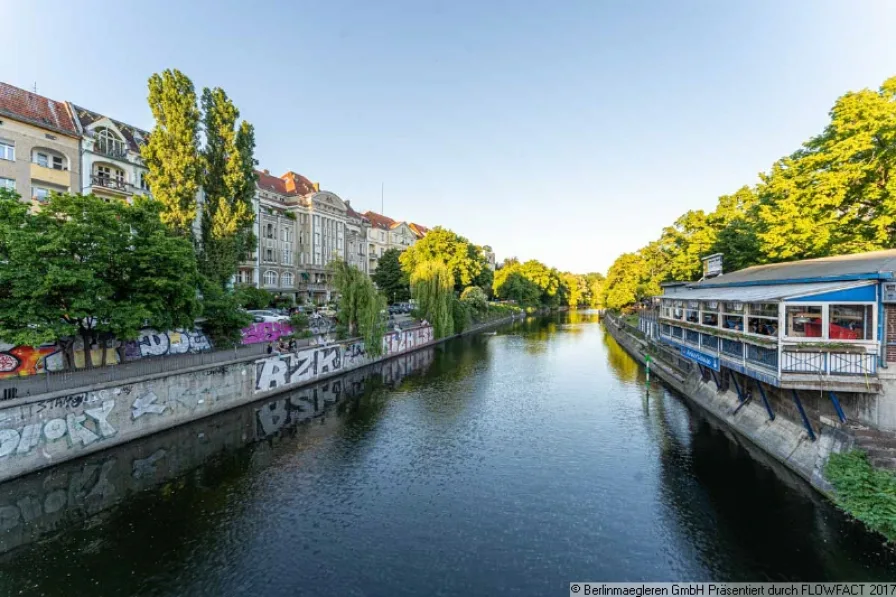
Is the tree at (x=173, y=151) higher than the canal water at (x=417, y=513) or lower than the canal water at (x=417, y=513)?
higher

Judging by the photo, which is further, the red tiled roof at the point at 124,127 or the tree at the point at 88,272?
the red tiled roof at the point at 124,127

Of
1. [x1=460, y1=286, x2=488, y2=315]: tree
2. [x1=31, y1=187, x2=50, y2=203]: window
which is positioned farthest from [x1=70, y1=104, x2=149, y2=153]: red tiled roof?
[x1=460, y1=286, x2=488, y2=315]: tree

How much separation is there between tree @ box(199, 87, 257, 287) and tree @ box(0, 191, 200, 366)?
994cm

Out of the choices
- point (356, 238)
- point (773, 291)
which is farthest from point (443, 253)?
point (773, 291)

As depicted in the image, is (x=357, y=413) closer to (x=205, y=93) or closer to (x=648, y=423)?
(x=648, y=423)

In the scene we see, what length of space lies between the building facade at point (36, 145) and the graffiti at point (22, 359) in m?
13.5

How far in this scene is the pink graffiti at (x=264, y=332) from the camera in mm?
29406

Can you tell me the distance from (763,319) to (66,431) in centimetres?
2703

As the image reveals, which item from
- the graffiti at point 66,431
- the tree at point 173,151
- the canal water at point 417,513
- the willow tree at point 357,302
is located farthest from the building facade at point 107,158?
the canal water at point 417,513

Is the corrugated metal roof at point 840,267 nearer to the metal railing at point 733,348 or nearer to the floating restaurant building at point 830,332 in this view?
the floating restaurant building at point 830,332

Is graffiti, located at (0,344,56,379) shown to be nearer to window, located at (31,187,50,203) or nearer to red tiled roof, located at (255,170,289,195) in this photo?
window, located at (31,187,50,203)

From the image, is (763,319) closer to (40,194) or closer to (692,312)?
(692,312)

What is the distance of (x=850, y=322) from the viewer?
42.3 feet

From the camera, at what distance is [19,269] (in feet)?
49.7
